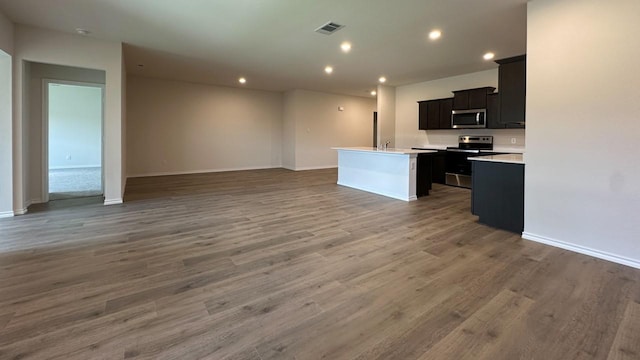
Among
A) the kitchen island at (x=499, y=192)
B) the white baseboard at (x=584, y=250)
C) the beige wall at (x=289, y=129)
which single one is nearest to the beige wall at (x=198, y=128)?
the beige wall at (x=289, y=129)

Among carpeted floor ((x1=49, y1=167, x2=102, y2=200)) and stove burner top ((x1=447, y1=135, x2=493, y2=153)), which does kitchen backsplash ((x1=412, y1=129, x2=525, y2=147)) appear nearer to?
stove burner top ((x1=447, y1=135, x2=493, y2=153))

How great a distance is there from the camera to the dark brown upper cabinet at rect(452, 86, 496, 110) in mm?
6426

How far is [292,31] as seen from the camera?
436cm

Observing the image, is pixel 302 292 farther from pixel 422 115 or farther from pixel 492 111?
pixel 422 115

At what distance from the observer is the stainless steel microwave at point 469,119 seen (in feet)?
21.3

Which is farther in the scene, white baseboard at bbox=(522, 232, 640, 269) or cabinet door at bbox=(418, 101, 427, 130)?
cabinet door at bbox=(418, 101, 427, 130)

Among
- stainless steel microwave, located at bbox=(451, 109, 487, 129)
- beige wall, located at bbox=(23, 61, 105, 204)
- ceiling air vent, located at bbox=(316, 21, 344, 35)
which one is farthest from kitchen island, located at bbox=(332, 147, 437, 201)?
beige wall, located at bbox=(23, 61, 105, 204)

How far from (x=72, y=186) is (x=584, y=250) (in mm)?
8894

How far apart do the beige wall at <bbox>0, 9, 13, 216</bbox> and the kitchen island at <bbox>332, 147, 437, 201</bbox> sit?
5.60 meters

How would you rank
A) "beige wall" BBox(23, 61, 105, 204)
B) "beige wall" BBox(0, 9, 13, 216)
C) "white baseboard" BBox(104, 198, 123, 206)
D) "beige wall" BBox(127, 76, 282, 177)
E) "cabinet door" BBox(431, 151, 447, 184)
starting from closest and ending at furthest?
"beige wall" BBox(0, 9, 13, 216), "beige wall" BBox(23, 61, 105, 204), "white baseboard" BBox(104, 198, 123, 206), "cabinet door" BBox(431, 151, 447, 184), "beige wall" BBox(127, 76, 282, 177)

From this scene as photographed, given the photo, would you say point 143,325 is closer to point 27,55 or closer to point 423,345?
point 423,345

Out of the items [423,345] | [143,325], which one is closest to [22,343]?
[143,325]

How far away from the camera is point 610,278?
2.43 m

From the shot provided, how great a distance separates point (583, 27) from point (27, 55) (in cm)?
685
